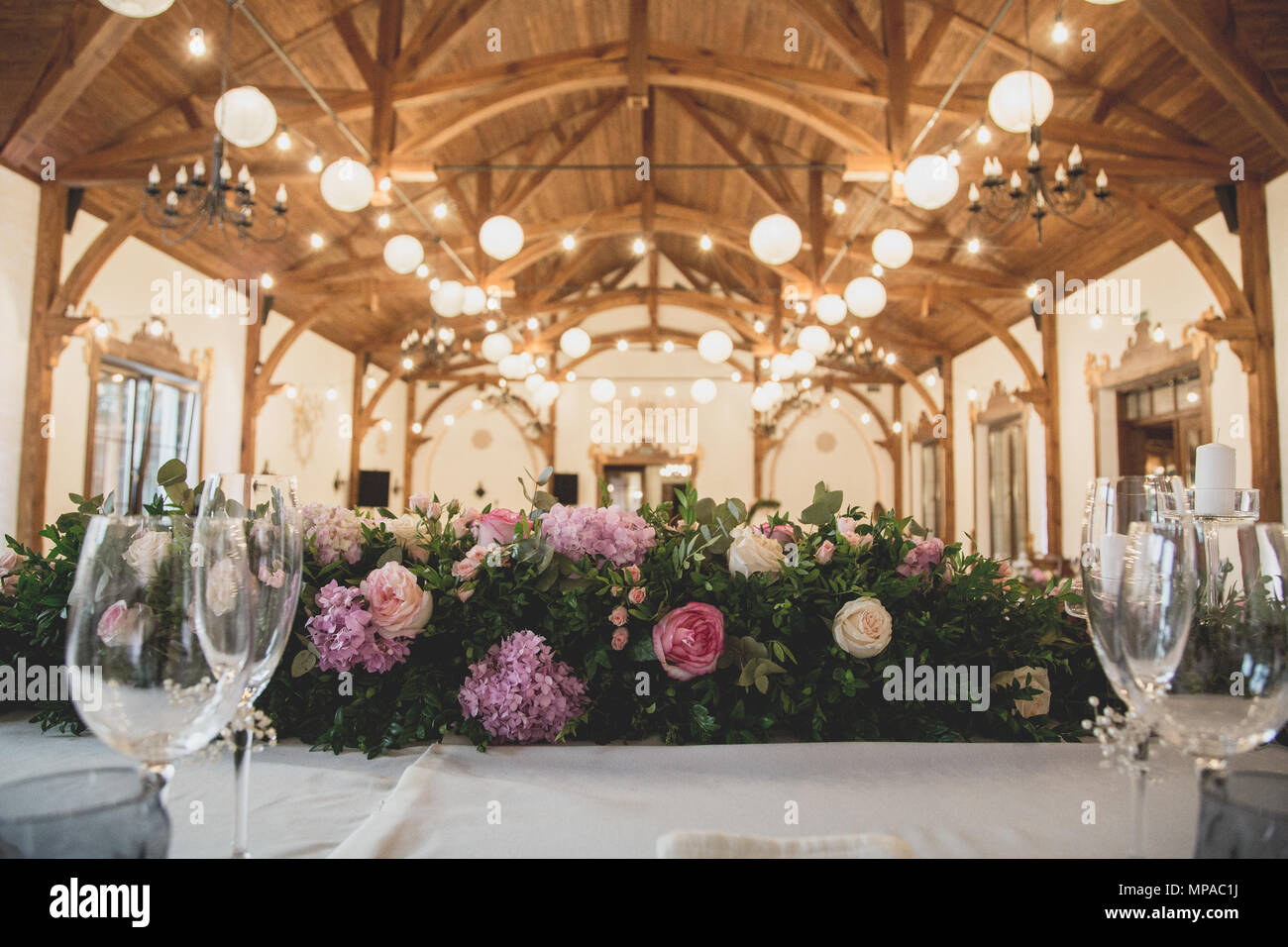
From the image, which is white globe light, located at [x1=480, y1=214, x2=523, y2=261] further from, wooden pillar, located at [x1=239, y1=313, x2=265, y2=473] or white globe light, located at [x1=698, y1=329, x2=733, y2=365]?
wooden pillar, located at [x1=239, y1=313, x2=265, y2=473]

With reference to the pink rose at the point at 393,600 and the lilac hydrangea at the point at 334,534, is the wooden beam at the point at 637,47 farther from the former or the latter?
the pink rose at the point at 393,600

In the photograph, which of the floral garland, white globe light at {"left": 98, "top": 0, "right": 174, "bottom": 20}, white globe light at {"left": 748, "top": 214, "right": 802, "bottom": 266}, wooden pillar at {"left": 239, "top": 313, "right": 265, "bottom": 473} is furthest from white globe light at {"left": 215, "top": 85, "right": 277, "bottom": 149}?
wooden pillar at {"left": 239, "top": 313, "right": 265, "bottom": 473}

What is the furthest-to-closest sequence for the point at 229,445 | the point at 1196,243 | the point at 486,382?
the point at 486,382 → the point at 229,445 → the point at 1196,243

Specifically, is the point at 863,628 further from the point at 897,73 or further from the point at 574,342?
the point at 574,342

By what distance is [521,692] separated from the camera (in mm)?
1079

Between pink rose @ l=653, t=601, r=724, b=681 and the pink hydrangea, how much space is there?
0.32 meters

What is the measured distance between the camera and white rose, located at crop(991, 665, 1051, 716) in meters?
1.13

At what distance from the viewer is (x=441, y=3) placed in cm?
534

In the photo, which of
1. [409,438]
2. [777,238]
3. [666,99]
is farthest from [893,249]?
[409,438]

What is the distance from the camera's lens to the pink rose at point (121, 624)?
1.98 ft
